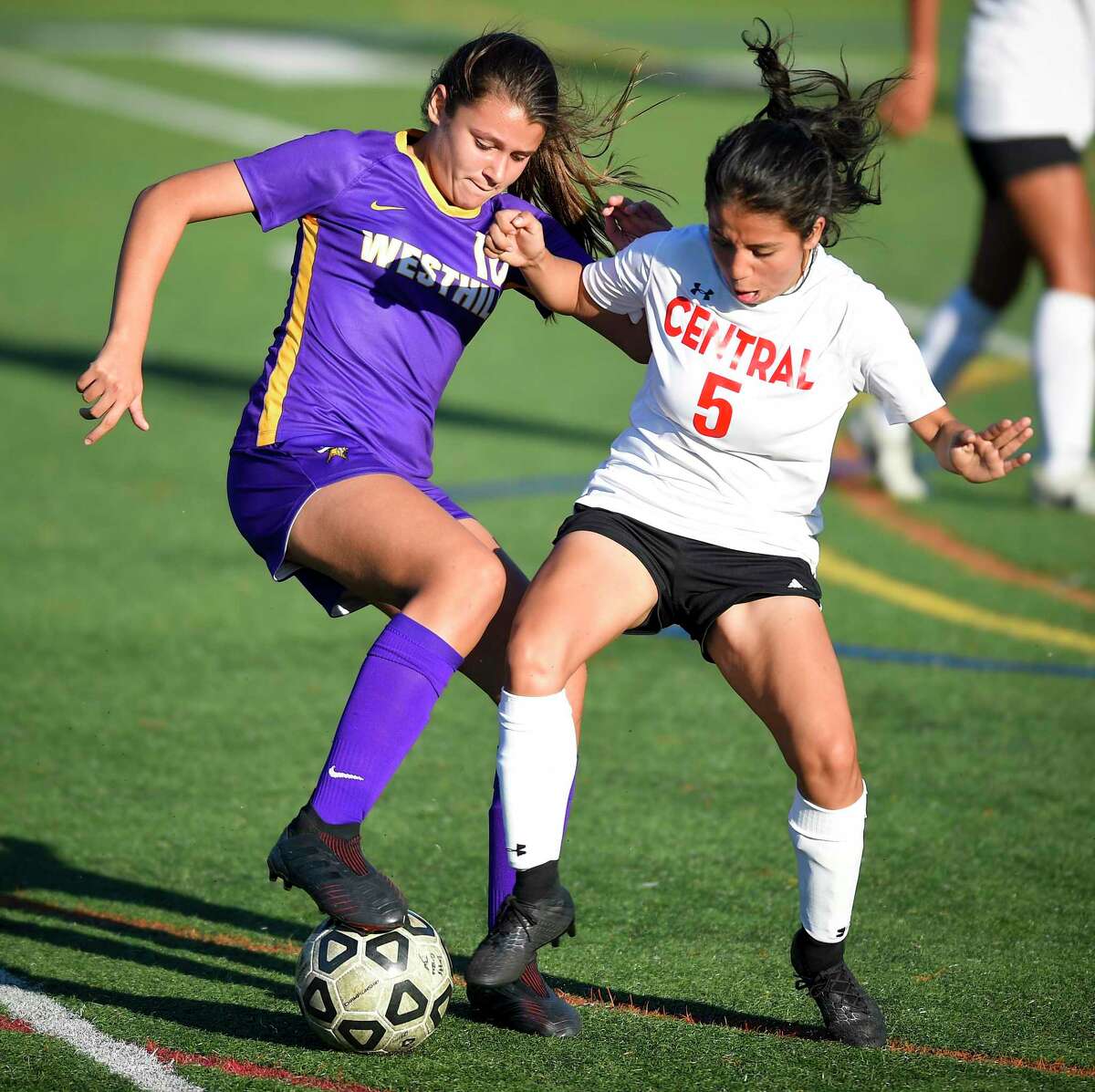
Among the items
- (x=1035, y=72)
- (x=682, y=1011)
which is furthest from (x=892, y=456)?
(x=682, y=1011)

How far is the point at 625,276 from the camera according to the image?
3.79 meters

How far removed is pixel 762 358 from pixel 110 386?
143 cm

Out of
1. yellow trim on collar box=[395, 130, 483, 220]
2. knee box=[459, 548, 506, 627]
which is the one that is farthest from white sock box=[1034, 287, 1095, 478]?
knee box=[459, 548, 506, 627]

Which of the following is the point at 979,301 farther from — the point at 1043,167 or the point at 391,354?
the point at 391,354

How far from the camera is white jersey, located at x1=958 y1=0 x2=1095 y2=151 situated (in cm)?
765

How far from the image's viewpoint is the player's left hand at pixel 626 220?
4.18m

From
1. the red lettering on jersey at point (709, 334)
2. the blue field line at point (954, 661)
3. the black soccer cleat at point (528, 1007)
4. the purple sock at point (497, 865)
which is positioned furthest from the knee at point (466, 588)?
the blue field line at point (954, 661)

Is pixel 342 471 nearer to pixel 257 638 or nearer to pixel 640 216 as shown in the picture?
pixel 640 216

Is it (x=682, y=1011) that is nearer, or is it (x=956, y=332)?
(x=682, y=1011)

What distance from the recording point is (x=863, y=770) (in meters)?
5.41

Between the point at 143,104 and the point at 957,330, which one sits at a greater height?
the point at 957,330

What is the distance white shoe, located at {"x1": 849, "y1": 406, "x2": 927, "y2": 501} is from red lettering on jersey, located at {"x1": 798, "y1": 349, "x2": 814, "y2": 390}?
509 cm

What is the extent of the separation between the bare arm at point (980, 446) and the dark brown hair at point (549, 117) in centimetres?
106

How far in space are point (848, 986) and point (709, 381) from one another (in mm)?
1367
